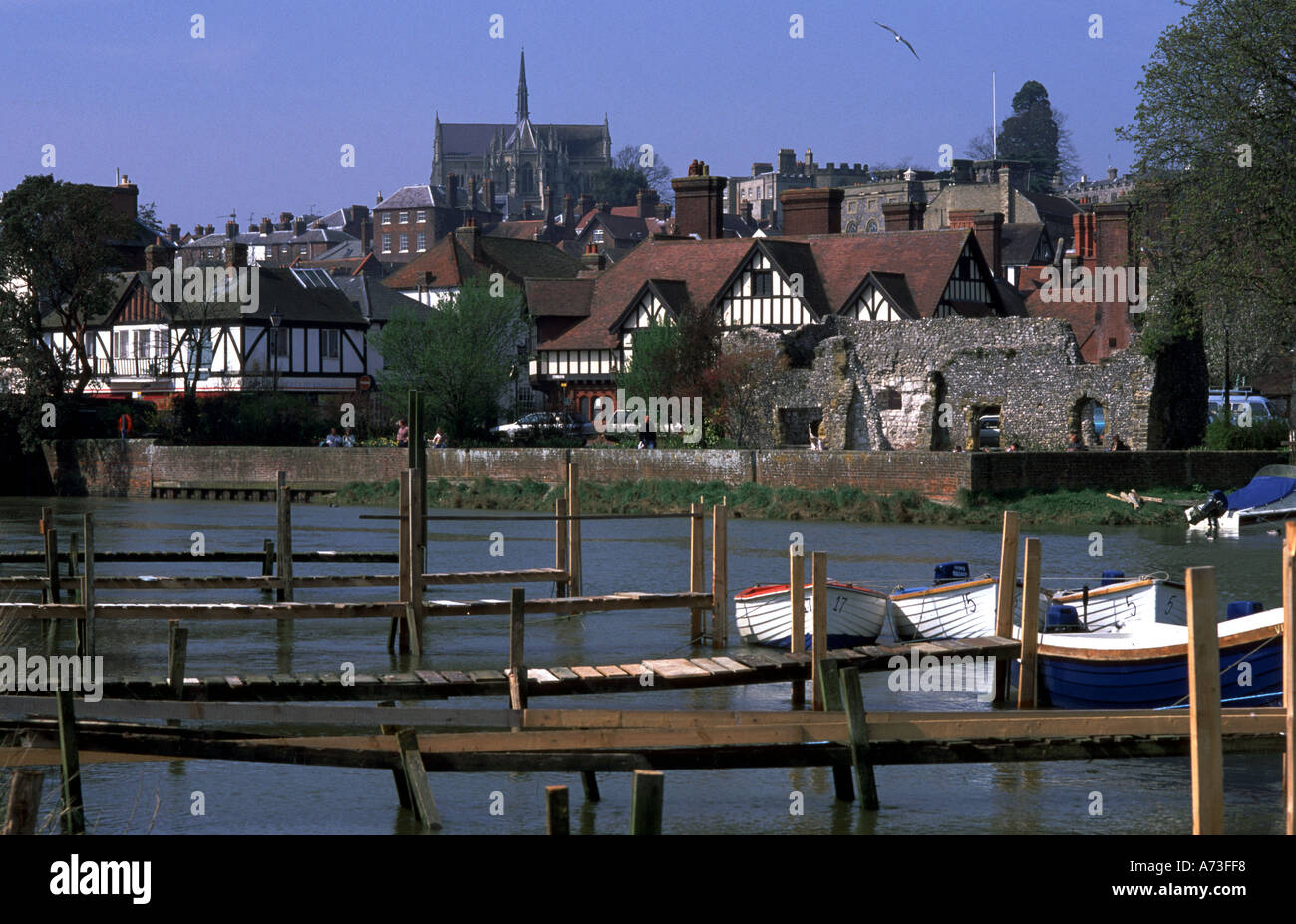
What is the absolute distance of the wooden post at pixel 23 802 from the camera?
7641mm

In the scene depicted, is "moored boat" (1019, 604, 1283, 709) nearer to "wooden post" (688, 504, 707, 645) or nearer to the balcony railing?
"wooden post" (688, 504, 707, 645)

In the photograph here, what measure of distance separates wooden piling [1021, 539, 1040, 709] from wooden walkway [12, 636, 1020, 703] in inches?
42.9

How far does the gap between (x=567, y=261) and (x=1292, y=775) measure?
7217 cm

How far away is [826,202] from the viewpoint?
6178cm

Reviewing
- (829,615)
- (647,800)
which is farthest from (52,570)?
(647,800)

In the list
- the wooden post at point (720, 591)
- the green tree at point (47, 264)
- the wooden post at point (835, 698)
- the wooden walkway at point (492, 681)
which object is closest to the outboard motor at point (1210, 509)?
the wooden post at point (720, 591)

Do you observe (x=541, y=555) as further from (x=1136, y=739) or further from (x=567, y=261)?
(x=567, y=261)

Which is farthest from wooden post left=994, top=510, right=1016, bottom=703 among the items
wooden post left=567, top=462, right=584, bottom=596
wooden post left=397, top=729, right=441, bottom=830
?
wooden post left=567, top=462, right=584, bottom=596

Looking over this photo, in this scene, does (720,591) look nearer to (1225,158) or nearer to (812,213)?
(1225,158)

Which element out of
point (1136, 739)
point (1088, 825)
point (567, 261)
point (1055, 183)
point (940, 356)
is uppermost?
point (1055, 183)

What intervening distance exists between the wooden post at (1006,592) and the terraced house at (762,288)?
35731 millimetres

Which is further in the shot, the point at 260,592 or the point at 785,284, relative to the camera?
the point at 785,284

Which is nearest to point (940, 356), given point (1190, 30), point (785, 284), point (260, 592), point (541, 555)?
point (785, 284)

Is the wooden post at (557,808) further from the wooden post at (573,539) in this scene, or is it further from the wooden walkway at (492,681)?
the wooden post at (573,539)
